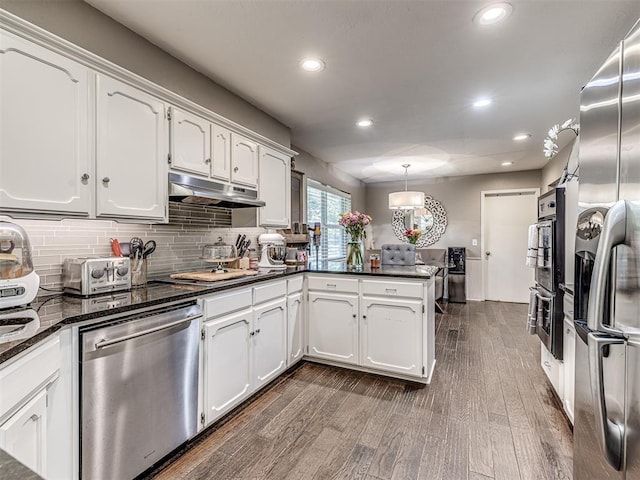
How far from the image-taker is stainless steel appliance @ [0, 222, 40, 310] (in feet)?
4.48

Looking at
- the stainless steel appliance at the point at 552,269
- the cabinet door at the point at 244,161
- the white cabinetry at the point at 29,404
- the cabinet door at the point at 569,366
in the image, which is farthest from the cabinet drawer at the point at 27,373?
the stainless steel appliance at the point at 552,269

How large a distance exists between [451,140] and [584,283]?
3517 mm

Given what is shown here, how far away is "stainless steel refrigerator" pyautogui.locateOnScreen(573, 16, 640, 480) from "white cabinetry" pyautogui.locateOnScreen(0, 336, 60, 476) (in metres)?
1.64

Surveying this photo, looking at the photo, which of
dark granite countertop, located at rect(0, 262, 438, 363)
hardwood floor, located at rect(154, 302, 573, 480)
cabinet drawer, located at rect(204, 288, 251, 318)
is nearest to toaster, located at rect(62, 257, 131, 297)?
dark granite countertop, located at rect(0, 262, 438, 363)

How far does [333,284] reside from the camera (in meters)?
2.95

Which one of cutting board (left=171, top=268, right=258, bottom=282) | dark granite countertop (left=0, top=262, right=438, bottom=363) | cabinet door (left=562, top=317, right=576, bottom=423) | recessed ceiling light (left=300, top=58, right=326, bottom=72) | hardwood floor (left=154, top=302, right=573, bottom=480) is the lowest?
hardwood floor (left=154, top=302, right=573, bottom=480)

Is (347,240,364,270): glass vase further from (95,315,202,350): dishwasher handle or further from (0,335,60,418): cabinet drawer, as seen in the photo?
(0,335,60,418): cabinet drawer

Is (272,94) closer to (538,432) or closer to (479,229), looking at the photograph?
(538,432)

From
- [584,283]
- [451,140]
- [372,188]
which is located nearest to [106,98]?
[584,283]

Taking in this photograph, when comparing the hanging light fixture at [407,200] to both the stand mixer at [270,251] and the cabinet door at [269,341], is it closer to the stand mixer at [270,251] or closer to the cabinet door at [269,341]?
the stand mixer at [270,251]

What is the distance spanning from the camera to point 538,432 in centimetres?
202

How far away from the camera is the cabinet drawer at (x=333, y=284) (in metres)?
2.86

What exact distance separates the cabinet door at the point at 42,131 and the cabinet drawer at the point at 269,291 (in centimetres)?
119

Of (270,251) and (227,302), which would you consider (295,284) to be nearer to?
(270,251)
